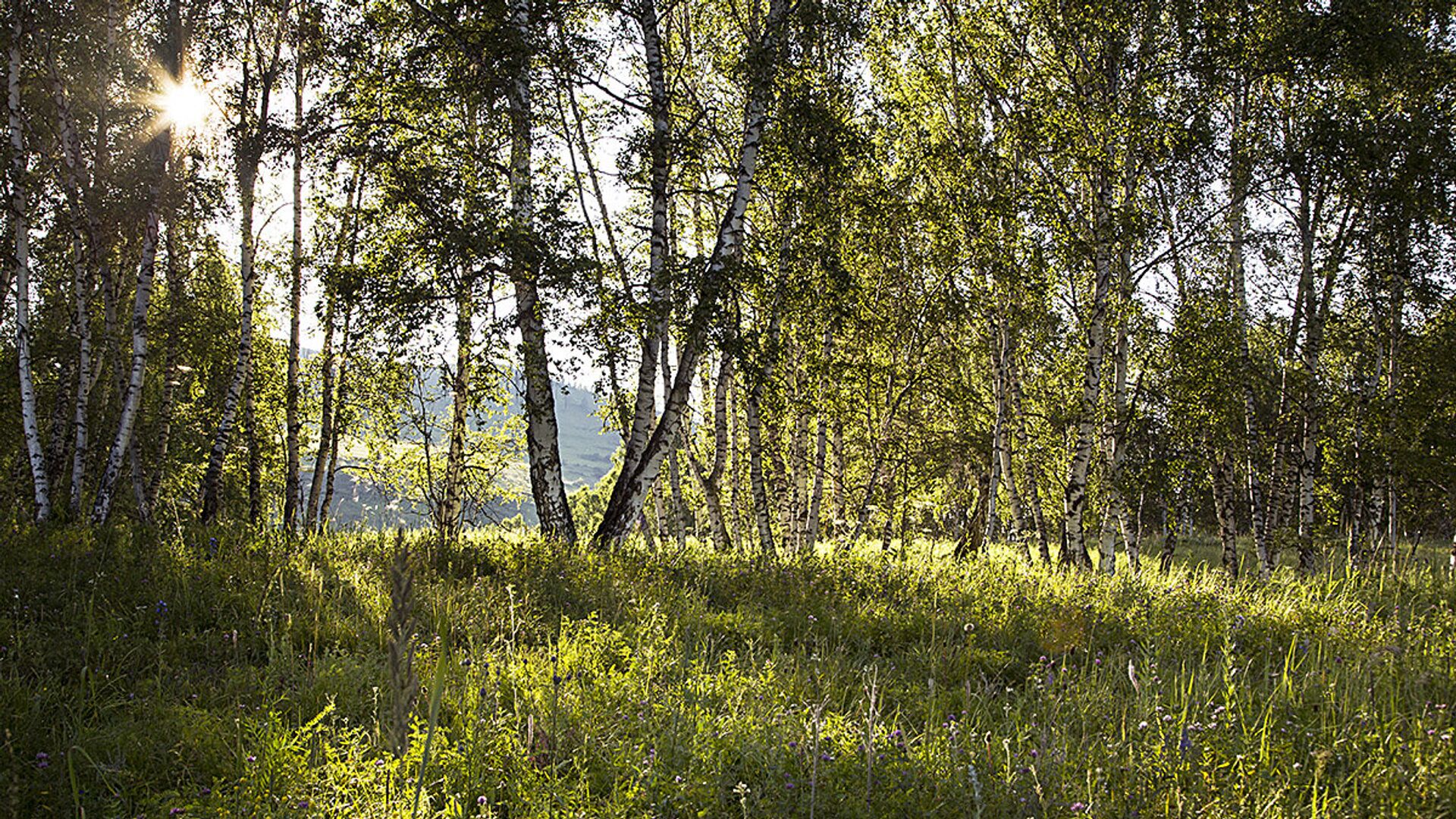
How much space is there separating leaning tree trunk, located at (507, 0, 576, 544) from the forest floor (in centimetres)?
393

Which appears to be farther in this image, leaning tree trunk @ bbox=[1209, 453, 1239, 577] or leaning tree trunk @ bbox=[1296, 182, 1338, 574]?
leaning tree trunk @ bbox=[1209, 453, 1239, 577]

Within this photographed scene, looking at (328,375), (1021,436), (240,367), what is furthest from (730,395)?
(240,367)

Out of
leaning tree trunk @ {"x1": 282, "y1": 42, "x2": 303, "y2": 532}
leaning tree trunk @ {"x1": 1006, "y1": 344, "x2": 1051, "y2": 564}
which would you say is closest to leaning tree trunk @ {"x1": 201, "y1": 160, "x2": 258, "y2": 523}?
leaning tree trunk @ {"x1": 282, "y1": 42, "x2": 303, "y2": 532}

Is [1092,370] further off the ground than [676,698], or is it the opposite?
[1092,370]

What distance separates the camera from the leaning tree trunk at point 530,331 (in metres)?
10.7

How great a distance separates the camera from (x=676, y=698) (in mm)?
3691

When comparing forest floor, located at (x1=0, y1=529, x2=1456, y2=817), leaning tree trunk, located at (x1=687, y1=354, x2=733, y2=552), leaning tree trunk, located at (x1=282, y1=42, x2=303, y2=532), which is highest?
leaning tree trunk, located at (x1=282, y1=42, x2=303, y2=532)

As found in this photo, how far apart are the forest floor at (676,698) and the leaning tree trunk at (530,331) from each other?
3.93 m

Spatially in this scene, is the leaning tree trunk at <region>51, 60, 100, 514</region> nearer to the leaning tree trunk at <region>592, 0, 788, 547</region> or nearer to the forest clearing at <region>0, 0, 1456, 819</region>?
the forest clearing at <region>0, 0, 1456, 819</region>

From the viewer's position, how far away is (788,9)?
11719mm

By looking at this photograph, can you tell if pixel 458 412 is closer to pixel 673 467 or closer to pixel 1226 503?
pixel 673 467

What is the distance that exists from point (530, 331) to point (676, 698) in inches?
321

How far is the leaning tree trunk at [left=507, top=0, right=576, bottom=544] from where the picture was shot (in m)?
10.7

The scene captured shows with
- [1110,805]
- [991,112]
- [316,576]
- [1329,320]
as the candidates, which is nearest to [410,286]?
[316,576]
